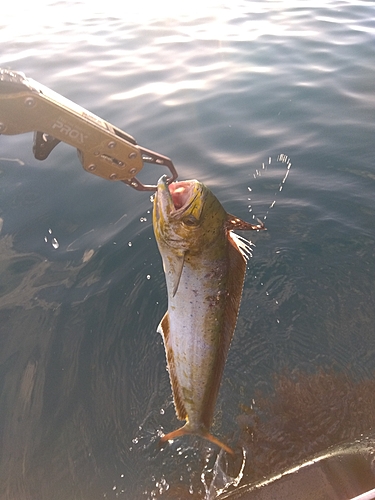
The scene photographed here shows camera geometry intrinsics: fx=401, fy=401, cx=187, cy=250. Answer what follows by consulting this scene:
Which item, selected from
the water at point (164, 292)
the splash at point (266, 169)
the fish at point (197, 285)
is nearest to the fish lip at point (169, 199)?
the fish at point (197, 285)

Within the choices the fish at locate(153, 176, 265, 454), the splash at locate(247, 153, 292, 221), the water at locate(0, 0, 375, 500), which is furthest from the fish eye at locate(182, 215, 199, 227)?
the splash at locate(247, 153, 292, 221)

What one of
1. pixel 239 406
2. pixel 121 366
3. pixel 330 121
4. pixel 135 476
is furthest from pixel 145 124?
pixel 135 476

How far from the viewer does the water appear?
381 centimetres

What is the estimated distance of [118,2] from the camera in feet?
60.9

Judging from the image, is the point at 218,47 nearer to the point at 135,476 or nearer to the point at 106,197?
the point at 106,197

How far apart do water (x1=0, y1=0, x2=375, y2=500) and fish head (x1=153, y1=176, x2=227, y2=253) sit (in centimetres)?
223

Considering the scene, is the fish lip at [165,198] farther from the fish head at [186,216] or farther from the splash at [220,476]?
the splash at [220,476]

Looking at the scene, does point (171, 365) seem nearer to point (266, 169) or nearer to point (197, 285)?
point (197, 285)

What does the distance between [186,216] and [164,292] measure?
8.69 ft

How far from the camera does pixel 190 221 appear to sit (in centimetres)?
257

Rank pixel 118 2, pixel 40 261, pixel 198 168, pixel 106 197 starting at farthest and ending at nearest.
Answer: pixel 118 2
pixel 198 168
pixel 106 197
pixel 40 261

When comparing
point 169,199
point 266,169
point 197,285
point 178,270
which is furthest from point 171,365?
point 266,169

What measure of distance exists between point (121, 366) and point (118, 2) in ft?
63.0

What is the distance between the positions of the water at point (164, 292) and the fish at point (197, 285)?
98 cm
